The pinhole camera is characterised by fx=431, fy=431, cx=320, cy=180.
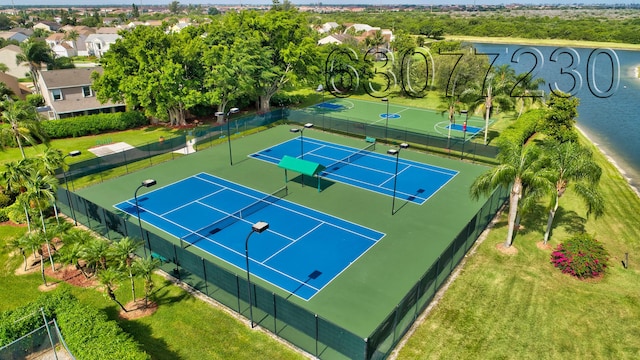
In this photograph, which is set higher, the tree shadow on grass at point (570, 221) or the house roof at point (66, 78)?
the house roof at point (66, 78)

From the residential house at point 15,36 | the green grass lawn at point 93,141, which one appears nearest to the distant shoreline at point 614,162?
the green grass lawn at point 93,141

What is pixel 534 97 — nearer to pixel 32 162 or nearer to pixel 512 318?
pixel 512 318

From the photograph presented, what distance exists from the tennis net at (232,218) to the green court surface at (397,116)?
17.7m

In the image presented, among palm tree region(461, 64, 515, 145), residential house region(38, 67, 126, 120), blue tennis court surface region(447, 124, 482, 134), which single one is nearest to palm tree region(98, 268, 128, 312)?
palm tree region(461, 64, 515, 145)

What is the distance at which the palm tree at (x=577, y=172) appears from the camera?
2155 cm

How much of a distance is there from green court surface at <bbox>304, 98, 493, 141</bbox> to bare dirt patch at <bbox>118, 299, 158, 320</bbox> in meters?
30.0

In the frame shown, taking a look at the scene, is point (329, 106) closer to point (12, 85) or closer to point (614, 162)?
point (614, 162)

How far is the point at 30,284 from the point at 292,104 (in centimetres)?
4139

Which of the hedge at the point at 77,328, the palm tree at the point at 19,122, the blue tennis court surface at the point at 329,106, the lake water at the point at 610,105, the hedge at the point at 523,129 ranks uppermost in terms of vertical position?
the palm tree at the point at 19,122

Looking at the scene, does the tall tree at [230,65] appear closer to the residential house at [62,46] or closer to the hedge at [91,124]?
the hedge at [91,124]

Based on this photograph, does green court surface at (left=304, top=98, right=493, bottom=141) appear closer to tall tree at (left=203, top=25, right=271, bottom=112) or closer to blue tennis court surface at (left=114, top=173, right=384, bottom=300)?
tall tree at (left=203, top=25, right=271, bottom=112)

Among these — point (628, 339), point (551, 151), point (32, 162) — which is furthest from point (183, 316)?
point (551, 151)

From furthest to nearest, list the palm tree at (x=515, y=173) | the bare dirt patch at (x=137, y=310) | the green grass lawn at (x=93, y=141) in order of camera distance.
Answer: the green grass lawn at (x=93, y=141) < the palm tree at (x=515, y=173) < the bare dirt patch at (x=137, y=310)

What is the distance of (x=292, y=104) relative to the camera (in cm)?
5844
